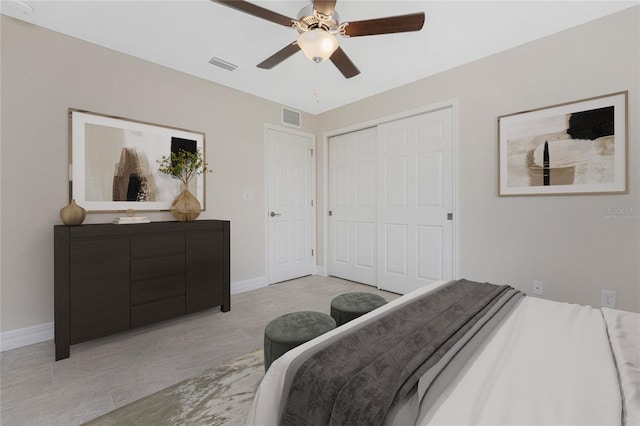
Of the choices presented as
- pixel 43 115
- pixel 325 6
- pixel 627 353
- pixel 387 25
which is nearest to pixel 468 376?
pixel 627 353

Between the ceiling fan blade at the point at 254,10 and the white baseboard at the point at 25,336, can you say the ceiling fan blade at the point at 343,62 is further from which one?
the white baseboard at the point at 25,336

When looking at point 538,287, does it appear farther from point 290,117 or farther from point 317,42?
point 290,117

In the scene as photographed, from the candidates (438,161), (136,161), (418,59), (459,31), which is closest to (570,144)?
(438,161)

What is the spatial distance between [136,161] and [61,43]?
3.63 feet

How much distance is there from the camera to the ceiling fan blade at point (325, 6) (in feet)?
5.81

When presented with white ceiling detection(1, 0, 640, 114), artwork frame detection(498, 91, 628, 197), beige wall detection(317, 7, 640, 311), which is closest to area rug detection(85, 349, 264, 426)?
beige wall detection(317, 7, 640, 311)

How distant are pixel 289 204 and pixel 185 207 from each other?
1607 millimetres

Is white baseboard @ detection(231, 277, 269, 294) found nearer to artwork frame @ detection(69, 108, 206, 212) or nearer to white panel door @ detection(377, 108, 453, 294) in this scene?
artwork frame @ detection(69, 108, 206, 212)

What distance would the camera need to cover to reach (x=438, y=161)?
10.5 ft

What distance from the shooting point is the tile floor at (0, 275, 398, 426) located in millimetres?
1561

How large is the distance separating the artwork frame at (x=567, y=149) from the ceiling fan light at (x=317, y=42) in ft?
6.26

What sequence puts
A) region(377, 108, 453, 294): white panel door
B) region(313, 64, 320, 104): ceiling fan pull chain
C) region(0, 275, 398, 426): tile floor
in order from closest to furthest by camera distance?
region(0, 275, 398, 426): tile floor
region(313, 64, 320, 104): ceiling fan pull chain
region(377, 108, 453, 294): white panel door

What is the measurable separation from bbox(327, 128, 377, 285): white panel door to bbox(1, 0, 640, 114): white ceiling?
104 cm

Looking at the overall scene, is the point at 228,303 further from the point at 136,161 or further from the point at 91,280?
the point at 136,161
